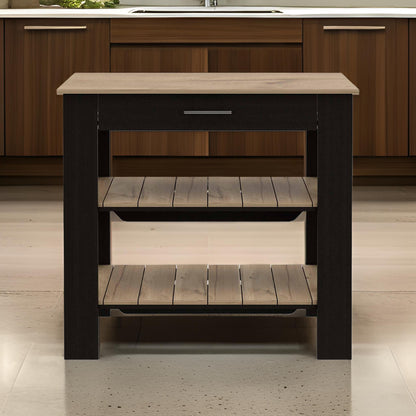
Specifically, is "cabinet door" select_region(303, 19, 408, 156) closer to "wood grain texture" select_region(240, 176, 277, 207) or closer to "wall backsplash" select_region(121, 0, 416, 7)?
"wall backsplash" select_region(121, 0, 416, 7)

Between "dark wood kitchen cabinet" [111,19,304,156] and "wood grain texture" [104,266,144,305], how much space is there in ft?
7.39

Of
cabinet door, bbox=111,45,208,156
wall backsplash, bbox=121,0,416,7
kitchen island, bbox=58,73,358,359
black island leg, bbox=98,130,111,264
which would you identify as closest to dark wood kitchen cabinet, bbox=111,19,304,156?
cabinet door, bbox=111,45,208,156

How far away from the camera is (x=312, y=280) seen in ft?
7.45

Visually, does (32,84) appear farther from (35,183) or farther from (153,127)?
(153,127)

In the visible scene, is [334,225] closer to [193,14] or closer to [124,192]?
[124,192]

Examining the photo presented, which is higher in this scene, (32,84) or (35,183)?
(32,84)

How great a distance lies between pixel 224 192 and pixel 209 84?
26 centimetres

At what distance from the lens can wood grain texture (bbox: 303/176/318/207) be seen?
7.02 ft

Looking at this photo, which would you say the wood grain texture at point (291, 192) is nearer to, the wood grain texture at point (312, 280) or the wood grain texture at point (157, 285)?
the wood grain texture at point (312, 280)

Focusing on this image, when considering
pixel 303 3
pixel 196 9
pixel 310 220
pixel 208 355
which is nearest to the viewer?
pixel 208 355

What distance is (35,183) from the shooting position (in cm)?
476

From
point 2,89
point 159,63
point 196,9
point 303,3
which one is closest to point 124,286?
point 159,63

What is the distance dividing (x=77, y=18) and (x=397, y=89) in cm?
157

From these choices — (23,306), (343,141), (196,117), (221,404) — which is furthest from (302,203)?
(23,306)
